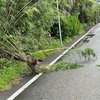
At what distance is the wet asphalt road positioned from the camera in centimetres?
645

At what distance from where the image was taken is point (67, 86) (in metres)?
7.30

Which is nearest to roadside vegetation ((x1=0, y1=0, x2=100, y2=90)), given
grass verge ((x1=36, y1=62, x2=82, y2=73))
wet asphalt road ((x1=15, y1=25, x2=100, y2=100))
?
grass verge ((x1=36, y1=62, x2=82, y2=73))

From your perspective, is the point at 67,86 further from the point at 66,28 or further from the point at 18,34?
the point at 66,28

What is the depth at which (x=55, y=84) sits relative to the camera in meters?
7.60

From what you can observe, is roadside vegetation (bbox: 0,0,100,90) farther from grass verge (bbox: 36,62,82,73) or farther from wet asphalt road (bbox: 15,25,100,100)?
wet asphalt road (bbox: 15,25,100,100)

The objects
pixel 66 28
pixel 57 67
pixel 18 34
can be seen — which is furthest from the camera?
pixel 66 28

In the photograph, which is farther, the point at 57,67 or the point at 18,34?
the point at 18,34

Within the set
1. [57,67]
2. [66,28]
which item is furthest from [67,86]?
[66,28]

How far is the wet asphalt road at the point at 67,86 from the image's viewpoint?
6453 mm

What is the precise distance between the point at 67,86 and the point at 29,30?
5.76 meters

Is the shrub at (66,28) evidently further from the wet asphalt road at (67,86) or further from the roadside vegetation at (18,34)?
the wet asphalt road at (67,86)

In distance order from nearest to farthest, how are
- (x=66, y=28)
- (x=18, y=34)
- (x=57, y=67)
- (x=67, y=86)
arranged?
(x=67, y=86), (x=57, y=67), (x=18, y=34), (x=66, y=28)

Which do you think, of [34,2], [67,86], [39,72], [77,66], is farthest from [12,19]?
[67,86]

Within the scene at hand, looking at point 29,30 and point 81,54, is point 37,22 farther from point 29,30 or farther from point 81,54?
point 81,54
